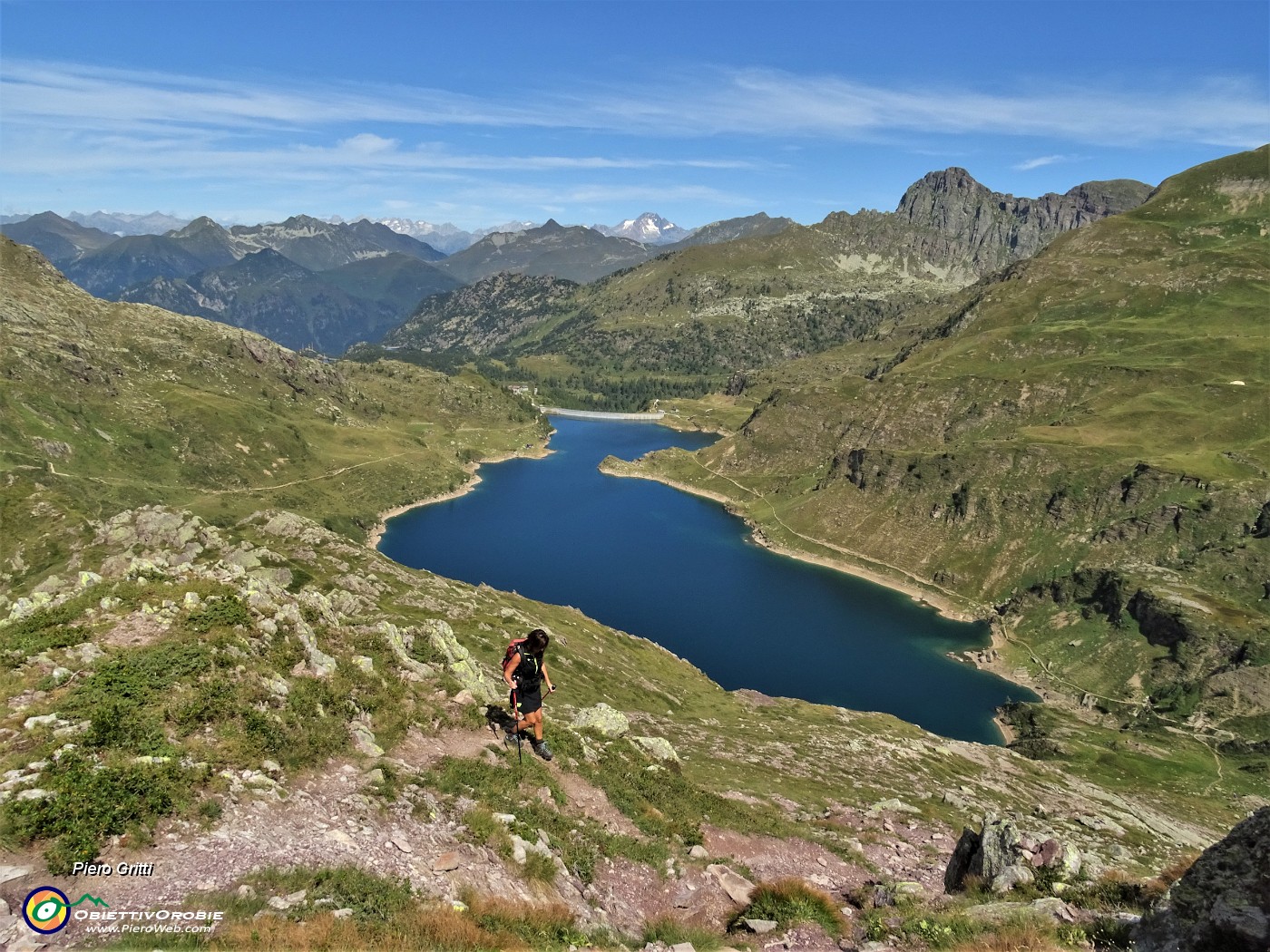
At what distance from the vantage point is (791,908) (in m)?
19.6

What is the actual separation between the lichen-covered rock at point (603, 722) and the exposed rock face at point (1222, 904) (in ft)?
71.1

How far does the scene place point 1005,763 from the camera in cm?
7950

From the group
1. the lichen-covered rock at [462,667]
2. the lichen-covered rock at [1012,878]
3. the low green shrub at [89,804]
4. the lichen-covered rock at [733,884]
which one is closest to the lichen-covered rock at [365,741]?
the low green shrub at [89,804]

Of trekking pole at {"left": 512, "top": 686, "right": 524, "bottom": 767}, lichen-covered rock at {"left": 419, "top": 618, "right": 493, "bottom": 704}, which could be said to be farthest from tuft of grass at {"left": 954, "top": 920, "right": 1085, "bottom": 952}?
lichen-covered rock at {"left": 419, "top": 618, "right": 493, "bottom": 704}

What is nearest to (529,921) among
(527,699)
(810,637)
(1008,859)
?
(527,699)

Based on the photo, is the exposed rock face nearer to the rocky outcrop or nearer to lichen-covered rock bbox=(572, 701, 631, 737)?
→ the rocky outcrop

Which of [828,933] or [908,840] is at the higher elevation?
[828,933]

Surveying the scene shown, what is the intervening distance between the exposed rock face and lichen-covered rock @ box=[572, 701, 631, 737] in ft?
71.1

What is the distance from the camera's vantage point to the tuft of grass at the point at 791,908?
63.2 ft

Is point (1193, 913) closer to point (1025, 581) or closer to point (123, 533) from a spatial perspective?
point (123, 533)

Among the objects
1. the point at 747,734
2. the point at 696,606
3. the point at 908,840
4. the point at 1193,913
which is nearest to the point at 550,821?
the point at 1193,913

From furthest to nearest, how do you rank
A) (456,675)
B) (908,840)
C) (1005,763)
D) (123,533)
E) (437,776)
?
(123,533)
(1005,763)
(908,840)
(456,675)
(437,776)

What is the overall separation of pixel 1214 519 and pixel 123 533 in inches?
9040

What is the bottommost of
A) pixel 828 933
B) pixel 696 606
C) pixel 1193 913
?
pixel 696 606
